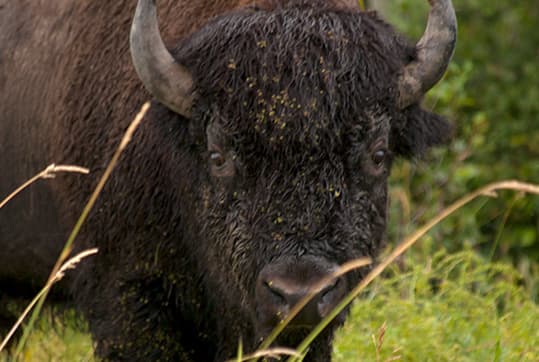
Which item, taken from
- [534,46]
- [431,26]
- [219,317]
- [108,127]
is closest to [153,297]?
[219,317]

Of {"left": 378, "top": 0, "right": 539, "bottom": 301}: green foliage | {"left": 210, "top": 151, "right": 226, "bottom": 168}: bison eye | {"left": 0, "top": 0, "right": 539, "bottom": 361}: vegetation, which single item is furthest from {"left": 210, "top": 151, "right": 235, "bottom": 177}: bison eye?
{"left": 378, "top": 0, "right": 539, "bottom": 301}: green foliage

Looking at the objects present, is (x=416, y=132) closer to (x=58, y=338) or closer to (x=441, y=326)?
(x=441, y=326)

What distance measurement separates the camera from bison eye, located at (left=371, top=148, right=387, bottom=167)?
4945 mm

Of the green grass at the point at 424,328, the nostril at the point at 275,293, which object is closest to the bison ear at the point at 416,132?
the green grass at the point at 424,328

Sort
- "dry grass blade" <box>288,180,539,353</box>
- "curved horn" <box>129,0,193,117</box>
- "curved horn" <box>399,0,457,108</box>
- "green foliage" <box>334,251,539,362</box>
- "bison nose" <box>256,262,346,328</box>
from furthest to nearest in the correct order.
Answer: "green foliage" <box>334,251,539,362</box> < "curved horn" <box>399,0,457,108</box> < "curved horn" <box>129,0,193,117</box> < "bison nose" <box>256,262,346,328</box> < "dry grass blade" <box>288,180,539,353</box>

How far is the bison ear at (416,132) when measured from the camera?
5.21 m

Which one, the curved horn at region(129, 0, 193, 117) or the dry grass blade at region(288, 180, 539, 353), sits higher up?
the curved horn at region(129, 0, 193, 117)

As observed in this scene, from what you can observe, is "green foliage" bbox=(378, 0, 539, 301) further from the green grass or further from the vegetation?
the green grass

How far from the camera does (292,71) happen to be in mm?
4793

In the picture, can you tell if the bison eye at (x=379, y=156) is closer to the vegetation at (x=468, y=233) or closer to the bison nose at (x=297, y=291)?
the vegetation at (x=468, y=233)

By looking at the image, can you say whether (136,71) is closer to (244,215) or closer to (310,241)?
(244,215)

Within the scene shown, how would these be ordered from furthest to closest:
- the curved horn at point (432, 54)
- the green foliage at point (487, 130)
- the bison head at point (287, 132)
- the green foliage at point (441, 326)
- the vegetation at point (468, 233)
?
the green foliage at point (487, 130), the vegetation at point (468, 233), the green foliage at point (441, 326), the curved horn at point (432, 54), the bison head at point (287, 132)

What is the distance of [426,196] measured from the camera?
1048cm

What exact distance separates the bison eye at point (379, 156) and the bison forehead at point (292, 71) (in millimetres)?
141
